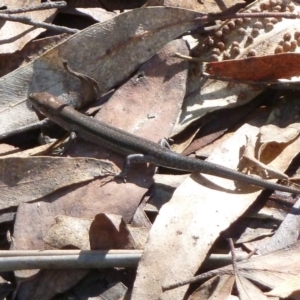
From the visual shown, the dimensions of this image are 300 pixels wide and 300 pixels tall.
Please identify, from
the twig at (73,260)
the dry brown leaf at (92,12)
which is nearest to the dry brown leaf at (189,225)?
the twig at (73,260)

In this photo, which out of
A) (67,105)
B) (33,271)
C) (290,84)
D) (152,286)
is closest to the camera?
(152,286)

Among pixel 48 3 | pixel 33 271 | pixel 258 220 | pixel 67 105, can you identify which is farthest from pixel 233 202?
pixel 48 3

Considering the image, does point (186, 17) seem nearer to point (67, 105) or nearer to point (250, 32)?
point (250, 32)

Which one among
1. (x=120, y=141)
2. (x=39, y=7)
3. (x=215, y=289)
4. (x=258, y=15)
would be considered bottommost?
(x=215, y=289)

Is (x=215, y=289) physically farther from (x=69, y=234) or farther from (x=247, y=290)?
(x=69, y=234)

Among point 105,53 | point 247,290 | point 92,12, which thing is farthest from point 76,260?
point 92,12

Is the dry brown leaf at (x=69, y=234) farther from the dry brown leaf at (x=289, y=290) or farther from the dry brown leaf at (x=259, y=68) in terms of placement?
the dry brown leaf at (x=259, y=68)
